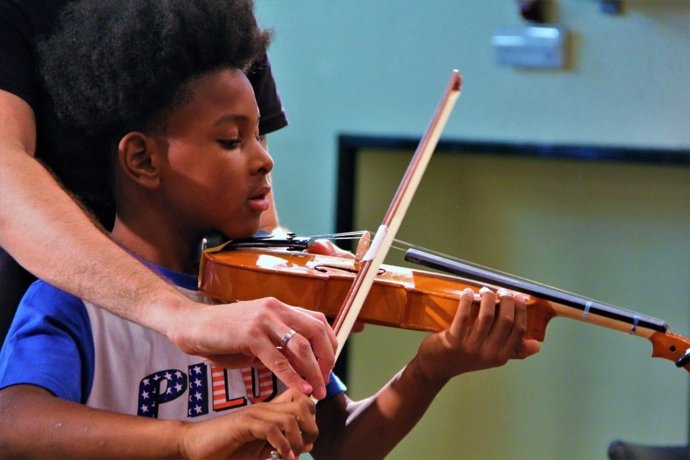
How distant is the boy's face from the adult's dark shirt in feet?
0.45

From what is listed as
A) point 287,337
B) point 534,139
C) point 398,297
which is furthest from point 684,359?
point 534,139

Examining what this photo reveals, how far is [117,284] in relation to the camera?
1176mm

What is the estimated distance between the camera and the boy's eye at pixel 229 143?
53.5 inches

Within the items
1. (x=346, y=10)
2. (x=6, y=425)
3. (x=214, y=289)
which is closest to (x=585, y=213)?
(x=346, y=10)

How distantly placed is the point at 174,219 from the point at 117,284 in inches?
9.1

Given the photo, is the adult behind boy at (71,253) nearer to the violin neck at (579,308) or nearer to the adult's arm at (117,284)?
the adult's arm at (117,284)

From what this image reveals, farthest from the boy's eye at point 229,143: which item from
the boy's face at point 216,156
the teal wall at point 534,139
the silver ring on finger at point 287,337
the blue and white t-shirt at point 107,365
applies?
the teal wall at point 534,139

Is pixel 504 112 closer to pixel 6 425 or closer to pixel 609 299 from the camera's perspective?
pixel 609 299

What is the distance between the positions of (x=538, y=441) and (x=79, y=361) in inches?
78.8

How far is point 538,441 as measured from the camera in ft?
10.1

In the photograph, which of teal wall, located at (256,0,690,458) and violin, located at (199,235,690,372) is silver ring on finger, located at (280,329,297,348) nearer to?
violin, located at (199,235,690,372)

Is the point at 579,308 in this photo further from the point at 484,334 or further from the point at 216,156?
the point at 216,156

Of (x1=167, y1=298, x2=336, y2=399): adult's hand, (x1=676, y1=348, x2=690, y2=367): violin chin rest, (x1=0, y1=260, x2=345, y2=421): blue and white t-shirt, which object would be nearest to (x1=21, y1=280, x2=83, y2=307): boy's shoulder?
(x1=0, y1=260, x2=345, y2=421): blue and white t-shirt

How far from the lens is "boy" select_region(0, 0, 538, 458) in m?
1.29
